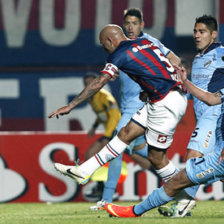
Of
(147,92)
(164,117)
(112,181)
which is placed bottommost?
(112,181)

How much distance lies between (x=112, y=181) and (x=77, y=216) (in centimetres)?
107

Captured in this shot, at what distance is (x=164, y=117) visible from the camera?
269 inches

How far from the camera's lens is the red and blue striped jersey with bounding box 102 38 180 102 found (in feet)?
22.1

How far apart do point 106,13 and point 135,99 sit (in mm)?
7483

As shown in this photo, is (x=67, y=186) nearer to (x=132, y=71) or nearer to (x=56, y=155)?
(x=56, y=155)

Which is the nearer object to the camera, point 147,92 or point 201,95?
point 201,95

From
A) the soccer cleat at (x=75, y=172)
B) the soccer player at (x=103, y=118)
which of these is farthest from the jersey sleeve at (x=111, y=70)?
the soccer player at (x=103, y=118)

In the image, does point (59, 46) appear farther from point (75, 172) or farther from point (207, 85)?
point (75, 172)

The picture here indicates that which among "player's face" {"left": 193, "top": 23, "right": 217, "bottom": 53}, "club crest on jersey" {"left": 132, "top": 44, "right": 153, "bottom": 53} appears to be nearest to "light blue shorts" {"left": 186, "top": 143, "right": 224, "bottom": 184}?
"club crest on jersey" {"left": 132, "top": 44, "right": 153, "bottom": 53}

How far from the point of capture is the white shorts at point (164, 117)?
22.4 feet

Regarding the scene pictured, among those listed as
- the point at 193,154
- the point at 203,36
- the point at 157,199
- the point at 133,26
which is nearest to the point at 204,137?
the point at 193,154

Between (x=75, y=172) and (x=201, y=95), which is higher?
(x=201, y=95)

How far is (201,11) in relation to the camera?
1564 cm

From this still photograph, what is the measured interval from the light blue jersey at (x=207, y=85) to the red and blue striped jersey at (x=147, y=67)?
667mm
